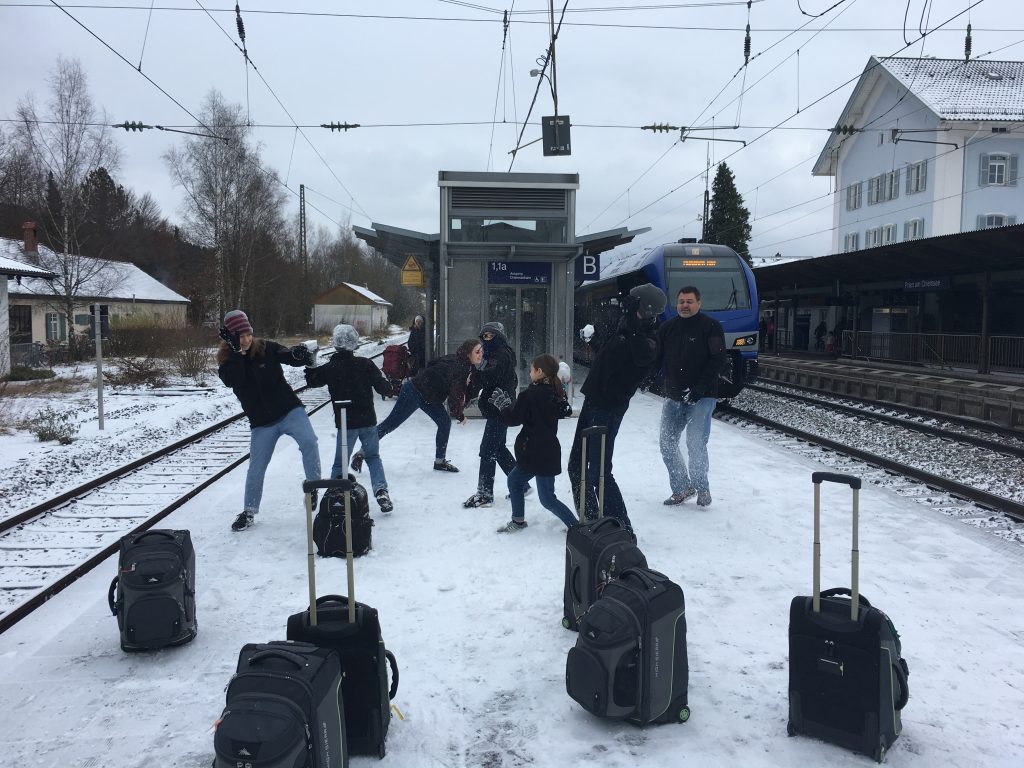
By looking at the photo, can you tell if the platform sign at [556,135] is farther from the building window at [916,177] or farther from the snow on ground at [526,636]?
the building window at [916,177]

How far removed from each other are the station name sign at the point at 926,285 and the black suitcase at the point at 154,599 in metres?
25.1

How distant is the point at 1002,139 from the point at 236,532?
3837 centimetres

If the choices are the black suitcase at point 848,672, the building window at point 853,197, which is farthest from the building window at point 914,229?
the black suitcase at point 848,672

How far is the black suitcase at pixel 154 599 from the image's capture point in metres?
4.37

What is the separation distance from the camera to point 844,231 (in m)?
44.4

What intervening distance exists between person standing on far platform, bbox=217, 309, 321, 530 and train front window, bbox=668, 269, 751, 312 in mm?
11419

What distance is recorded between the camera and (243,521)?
6.91 meters

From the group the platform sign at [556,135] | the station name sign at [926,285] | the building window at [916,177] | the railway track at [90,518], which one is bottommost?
the railway track at [90,518]

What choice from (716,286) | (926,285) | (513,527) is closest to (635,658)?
(513,527)

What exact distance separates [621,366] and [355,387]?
2.44 meters

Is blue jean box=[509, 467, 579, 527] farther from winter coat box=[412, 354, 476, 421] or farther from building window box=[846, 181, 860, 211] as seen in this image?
building window box=[846, 181, 860, 211]

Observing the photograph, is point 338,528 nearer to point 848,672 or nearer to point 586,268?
point 848,672

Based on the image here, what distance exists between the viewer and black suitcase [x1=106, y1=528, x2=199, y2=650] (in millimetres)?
4367

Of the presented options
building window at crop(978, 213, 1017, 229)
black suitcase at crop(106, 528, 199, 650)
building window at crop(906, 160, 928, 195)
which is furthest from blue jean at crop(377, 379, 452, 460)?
building window at crop(906, 160, 928, 195)
